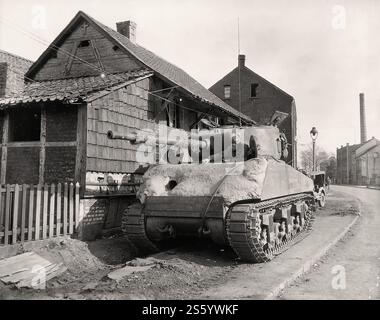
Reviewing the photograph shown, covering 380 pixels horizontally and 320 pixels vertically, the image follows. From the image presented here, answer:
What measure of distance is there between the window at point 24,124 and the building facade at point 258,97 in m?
21.6

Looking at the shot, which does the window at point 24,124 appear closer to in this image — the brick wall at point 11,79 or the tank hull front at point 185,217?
the brick wall at point 11,79

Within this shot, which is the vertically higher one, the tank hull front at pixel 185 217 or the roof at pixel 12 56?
the roof at pixel 12 56

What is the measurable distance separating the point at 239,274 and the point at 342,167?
69863 millimetres

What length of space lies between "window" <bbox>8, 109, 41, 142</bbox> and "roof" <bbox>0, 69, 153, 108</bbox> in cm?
52

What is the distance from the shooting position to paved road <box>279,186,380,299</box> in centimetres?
541

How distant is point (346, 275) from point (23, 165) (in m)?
8.45

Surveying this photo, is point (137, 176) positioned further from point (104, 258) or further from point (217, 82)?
point (217, 82)

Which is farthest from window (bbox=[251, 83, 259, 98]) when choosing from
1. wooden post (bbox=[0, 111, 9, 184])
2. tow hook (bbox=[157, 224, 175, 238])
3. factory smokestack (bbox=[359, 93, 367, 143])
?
tow hook (bbox=[157, 224, 175, 238])

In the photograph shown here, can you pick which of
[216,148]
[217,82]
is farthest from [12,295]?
[217,82]

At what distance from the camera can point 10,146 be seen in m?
11.0

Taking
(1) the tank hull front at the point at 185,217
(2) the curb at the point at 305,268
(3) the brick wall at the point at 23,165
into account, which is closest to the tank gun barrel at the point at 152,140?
(1) the tank hull front at the point at 185,217

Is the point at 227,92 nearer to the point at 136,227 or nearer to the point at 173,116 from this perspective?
the point at 173,116

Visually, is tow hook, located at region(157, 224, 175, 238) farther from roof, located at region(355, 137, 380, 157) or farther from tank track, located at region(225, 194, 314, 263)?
roof, located at region(355, 137, 380, 157)

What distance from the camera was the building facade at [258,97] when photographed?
32.0m
